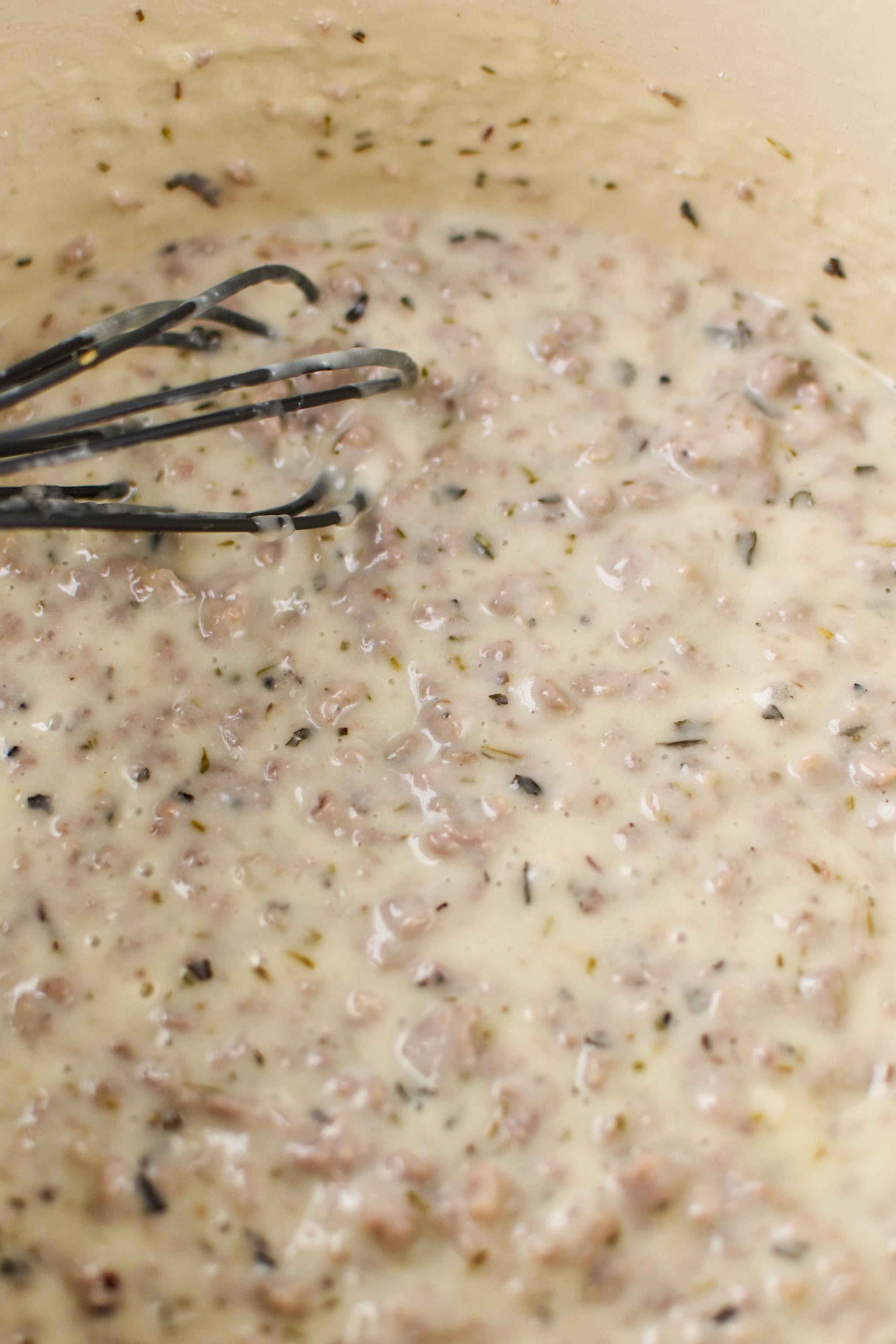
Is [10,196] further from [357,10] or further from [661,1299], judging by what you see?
[661,1299]

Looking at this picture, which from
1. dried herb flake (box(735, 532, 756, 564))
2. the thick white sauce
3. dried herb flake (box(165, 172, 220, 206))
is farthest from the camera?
dried herb flake (box(165, 172, 220, 206))

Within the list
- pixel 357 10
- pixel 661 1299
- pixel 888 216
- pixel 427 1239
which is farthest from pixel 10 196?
pixel 661 1299

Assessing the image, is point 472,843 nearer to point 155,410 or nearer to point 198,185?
point 155,410

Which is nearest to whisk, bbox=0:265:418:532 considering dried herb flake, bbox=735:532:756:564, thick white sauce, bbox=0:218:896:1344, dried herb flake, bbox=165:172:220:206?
thick white sauce, bbox=0:218:896:1344

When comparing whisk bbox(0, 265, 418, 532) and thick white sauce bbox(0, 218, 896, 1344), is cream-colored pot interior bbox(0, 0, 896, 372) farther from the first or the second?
whisk bbox(0, 265, 418, 532)

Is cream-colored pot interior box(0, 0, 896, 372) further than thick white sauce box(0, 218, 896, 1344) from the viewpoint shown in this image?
Yes

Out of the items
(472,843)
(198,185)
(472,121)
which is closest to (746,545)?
(472,843)
